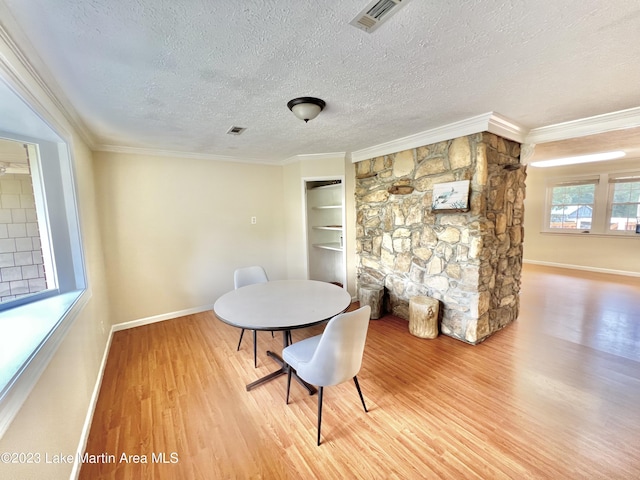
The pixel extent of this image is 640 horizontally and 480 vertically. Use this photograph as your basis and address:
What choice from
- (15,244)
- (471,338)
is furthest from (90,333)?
(471,338)

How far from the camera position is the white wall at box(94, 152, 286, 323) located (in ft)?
10.7

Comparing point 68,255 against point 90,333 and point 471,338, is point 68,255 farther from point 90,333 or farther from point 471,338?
point 471,338

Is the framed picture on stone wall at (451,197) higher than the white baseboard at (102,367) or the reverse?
higher

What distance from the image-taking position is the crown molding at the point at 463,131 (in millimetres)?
2430

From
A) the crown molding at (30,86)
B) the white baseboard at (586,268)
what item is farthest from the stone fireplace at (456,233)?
the white baseboard at (586,268)

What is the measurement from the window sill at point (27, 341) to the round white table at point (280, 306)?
2.88 feet

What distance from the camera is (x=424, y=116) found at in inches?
94.7

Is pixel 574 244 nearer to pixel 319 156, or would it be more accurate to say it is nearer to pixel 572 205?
pixel 572 205

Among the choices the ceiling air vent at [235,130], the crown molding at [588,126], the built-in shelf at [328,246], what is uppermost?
the ceiling air vent at [235,130]

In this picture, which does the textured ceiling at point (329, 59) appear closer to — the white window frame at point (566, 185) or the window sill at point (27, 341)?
the window sill at point (27, 341)

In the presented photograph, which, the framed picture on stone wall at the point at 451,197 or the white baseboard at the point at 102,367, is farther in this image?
the framed picture on stone wall at the point at 451,197

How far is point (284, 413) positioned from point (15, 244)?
2.12m

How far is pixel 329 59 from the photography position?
1.47 meters

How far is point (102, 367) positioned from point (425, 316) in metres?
3.24
